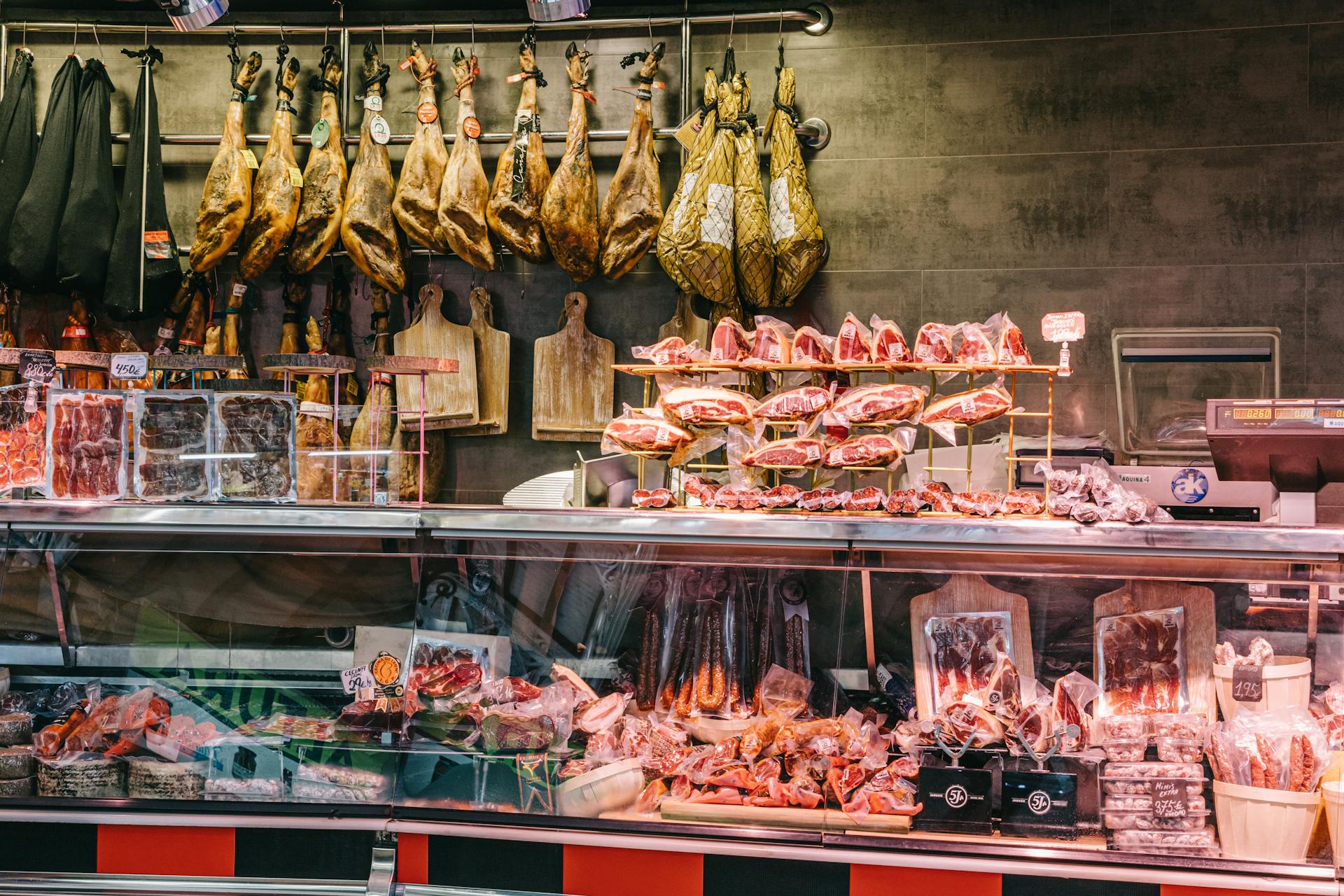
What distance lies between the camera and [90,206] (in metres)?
Result: 4.30

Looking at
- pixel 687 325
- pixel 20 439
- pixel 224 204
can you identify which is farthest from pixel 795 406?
pixel 224 204

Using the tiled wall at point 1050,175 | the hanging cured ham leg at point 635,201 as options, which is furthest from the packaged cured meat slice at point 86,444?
the hanging cured ham leg at point 635,201

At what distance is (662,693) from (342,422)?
6.37ft

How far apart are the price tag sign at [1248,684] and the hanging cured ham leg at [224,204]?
3844mm

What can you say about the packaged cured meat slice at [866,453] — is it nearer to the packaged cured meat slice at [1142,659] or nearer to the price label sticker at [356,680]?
the packaged cured meat slice at [1142,659]

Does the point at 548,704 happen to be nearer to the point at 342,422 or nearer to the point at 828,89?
the point at 342,422

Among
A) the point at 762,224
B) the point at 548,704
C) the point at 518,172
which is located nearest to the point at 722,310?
the point at 762,224

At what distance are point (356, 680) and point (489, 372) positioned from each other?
6.13 ft

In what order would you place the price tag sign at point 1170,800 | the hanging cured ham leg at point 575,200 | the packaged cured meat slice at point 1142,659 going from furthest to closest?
the hanging cured ham leg at point 575,200 → the packaged cured meat slice at point 1142,659 → the price tag sign at point 1170,800

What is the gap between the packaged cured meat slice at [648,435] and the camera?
301 centimetres

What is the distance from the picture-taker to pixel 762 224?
4.02 meters

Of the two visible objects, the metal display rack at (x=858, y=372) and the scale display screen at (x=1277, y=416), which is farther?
the metal display rack at (x=858, y=372)

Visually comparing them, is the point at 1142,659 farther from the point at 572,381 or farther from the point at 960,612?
the point at 572,381

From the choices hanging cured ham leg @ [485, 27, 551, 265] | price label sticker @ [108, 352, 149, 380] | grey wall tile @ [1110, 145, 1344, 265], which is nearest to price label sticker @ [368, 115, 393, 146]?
hanging cured ham leg @ [485, 27, 551, 265]
